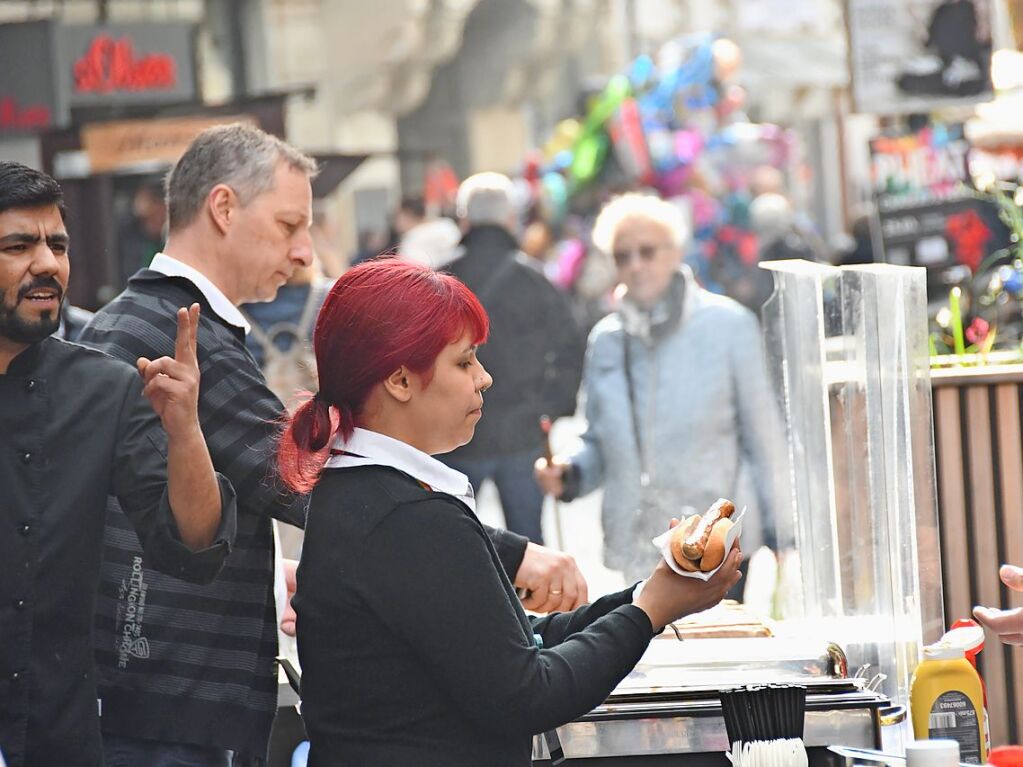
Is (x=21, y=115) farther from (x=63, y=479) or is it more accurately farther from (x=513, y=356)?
(x=63, y=479)

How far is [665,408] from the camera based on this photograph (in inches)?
229

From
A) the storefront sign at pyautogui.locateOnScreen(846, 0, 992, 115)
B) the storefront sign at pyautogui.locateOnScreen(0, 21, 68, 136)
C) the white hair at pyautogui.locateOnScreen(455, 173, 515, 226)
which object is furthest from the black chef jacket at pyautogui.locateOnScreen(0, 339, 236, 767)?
the storefront sign at pyautogui.locateOnScreen(0, 21, 68, 136)

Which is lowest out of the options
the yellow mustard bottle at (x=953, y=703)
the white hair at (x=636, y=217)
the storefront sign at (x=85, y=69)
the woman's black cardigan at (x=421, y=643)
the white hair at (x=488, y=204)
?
the yellow mustard bottle at (x=953, y=703)

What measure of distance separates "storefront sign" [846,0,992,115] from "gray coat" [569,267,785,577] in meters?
0.92

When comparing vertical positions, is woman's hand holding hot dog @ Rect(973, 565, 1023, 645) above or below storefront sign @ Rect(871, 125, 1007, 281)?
below

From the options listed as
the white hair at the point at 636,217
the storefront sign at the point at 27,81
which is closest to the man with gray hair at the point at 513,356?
the white hair at the point at 636,217

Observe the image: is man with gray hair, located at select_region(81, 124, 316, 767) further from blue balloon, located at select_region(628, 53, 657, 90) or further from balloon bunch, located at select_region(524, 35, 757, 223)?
blue balloon, located at select_region(628, 53, 657, 90)

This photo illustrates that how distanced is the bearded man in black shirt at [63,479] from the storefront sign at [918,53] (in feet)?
11.7

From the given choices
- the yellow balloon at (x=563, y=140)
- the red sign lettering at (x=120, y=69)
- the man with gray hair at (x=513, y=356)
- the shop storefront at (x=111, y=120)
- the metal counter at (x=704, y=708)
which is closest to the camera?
the metal counter at (x=704, y=708)

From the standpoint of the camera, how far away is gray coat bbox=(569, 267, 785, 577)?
18.8 ft

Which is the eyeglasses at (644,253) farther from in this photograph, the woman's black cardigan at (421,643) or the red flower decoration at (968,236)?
the woman's black cardigan at (421,643)

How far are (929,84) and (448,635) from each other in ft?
13.2

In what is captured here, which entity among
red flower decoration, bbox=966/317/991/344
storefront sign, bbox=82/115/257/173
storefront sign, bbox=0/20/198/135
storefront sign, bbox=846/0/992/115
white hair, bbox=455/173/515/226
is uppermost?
storefront sign, bbox=0/20/198/135

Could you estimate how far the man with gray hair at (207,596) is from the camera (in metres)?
3.17
